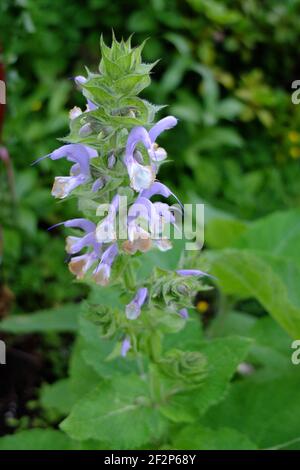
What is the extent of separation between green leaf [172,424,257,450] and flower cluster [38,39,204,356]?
1.18 feet

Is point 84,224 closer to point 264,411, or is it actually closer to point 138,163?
point 138,163

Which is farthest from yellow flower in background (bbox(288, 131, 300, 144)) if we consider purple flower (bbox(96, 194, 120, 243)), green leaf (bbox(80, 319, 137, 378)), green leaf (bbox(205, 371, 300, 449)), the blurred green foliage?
purple flower (bbox(96, 194, 120, 243))

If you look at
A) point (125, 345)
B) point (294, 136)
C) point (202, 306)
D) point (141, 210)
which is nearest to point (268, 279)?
point (125, 345)

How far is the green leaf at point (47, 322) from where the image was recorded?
171 centimetres

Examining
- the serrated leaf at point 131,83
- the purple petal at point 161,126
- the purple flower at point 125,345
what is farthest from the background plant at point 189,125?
the serrated leaf at point 131,83

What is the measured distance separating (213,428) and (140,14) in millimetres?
1814

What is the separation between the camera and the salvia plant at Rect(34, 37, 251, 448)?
2.65 feet

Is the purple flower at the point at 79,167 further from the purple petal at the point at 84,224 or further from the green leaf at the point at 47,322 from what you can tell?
the green leaf at the point at 47,322

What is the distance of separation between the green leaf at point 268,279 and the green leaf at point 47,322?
0.53 metres

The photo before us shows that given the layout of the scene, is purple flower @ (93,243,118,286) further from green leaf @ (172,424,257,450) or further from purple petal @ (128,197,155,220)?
green leaf @ (172,424,257,450)

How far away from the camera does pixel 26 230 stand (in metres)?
2.18

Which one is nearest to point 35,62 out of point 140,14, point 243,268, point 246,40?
point 140,14

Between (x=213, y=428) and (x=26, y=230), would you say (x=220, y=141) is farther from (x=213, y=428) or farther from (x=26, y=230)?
(x=213, y=428)

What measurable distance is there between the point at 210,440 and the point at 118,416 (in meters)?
0.19
